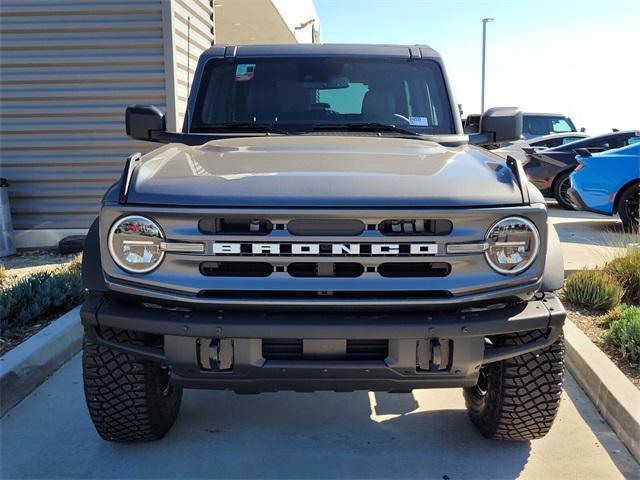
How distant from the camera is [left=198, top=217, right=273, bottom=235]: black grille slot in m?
2.41

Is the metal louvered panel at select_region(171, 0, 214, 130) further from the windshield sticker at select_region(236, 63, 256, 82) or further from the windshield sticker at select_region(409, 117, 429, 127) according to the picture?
the windshield sticker at select_region(409, 117, 429, 127)

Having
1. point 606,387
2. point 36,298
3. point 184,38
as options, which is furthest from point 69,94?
point 606,387

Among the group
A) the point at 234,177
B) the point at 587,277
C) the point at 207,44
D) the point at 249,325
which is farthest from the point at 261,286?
the point at 207,44

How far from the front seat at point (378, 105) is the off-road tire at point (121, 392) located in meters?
1.95

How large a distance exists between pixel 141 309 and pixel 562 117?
16393 millimetres

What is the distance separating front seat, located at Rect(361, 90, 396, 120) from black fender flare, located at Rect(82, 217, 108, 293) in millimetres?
1830

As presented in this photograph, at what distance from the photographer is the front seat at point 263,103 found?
3.80 m

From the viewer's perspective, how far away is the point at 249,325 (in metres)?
2.36

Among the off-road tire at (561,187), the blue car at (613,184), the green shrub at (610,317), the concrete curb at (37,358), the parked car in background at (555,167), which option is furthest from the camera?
the off-road tire at (561,187)

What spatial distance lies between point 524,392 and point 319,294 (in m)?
1.12

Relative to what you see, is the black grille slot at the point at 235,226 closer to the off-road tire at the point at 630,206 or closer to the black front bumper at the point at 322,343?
the black front bumper at the point at 322,343

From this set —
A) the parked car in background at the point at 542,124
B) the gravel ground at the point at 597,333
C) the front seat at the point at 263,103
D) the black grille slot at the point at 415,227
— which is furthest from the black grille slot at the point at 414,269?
the parked car in background at the point at 542,124

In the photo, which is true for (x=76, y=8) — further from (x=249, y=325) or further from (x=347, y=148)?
(x=249, y=325)

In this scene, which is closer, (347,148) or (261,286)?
(261,286)
